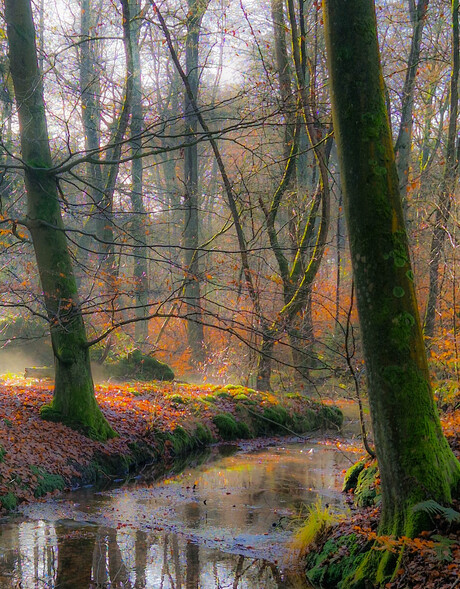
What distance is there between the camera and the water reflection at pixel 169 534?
18.5 ft

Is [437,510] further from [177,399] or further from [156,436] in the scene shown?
[177,399]

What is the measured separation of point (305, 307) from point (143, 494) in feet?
23.0

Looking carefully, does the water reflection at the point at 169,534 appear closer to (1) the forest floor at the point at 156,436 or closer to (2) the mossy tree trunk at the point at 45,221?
(1) the forest floor at the point at 156,436

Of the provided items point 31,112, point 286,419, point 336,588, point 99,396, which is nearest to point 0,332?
point 99,396

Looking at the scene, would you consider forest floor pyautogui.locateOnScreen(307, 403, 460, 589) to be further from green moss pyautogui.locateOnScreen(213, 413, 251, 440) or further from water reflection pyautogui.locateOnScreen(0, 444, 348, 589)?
green moss pyautogui.locateOnScreen(213, 413, 251, 440)

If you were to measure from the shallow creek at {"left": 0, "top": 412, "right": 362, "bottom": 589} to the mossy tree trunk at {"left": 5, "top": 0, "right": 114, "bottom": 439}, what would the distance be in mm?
1773

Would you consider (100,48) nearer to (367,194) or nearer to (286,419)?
(286,419)

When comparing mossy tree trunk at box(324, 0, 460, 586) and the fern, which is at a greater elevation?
mossy tree trunk at box(324, 0, 460, 586)

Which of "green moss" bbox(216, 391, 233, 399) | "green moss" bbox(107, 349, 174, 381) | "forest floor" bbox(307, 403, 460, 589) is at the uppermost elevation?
"green moss" bbox(107, 349, 174, 381)

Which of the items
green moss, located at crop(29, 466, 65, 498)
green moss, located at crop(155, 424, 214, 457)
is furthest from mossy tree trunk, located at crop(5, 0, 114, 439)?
green moss, located at crop(155, 424, 214, 457)

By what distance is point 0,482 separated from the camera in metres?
7.91

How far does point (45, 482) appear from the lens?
862cm

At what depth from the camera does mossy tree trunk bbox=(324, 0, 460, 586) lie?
5.03 metres

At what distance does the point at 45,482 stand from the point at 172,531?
7.94 feet
